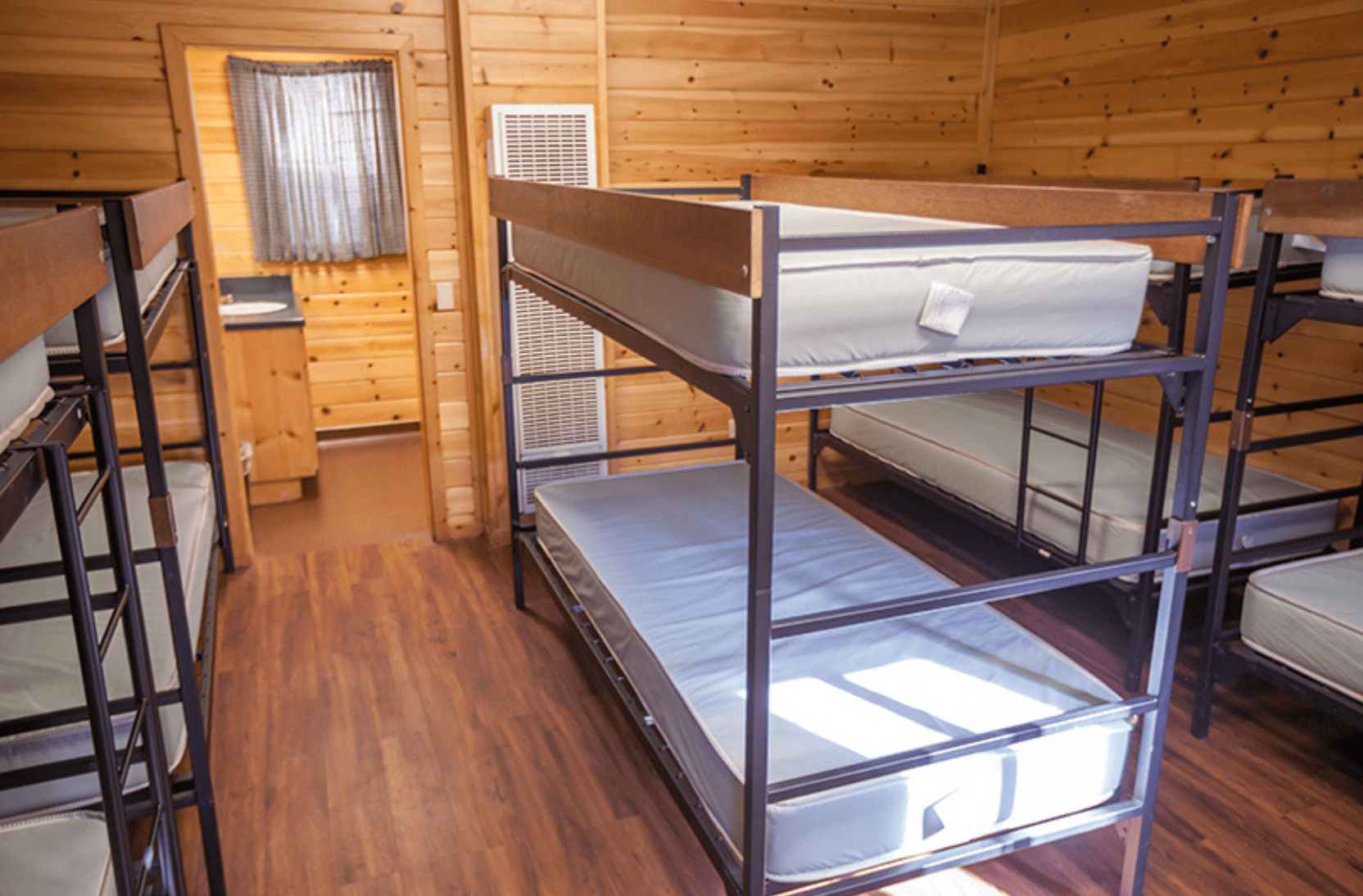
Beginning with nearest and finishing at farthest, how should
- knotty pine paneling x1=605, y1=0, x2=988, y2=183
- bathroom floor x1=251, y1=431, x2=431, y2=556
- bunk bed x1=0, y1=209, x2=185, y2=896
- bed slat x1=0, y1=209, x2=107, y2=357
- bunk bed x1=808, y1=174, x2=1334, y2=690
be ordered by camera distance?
bed slat x1=0, y1=209, x2=107, y2=357 < bunk bed x1=0, y1=209, x2=185, y2=896 < bunk bed x1=808, y1=174, x2=1334, y2=690 < knotty pine paneling x1=605, y1=0, x2=988, y2=183 < bathroom floor x1=251, y1=431, x2=431, y2=556

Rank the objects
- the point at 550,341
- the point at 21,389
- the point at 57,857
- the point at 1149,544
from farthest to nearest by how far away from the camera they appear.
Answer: the point at 550,341 → the point at 1149,544 → the point at 57,857 → the point at 21,389

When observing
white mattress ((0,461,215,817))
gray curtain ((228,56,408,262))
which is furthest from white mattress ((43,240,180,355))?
gray curtain ((228,56,408,262))

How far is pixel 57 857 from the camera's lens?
152 centimetres

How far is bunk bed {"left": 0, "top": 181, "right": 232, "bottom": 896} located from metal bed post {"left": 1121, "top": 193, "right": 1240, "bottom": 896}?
1.90 m

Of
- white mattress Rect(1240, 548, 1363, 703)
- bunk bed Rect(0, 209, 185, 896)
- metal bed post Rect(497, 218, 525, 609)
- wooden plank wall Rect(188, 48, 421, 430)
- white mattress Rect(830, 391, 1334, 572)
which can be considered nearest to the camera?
bunk bed Rect(0, 209, 185, 896)

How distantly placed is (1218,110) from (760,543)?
291cm

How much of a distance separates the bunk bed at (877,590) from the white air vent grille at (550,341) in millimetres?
1347

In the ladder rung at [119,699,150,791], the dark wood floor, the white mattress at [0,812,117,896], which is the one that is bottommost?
the dark wood floor

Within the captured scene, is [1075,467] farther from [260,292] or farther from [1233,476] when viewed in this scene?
[260,292]

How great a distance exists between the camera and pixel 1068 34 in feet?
13.4

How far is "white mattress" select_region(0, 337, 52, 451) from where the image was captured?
117 cm

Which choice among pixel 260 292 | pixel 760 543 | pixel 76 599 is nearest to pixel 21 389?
pixel 76 599

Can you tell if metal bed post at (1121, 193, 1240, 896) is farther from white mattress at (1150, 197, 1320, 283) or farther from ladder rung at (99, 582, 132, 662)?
ladder rung at (99, 582, 132, 662)

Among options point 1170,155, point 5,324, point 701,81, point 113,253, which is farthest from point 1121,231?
point 701,81
